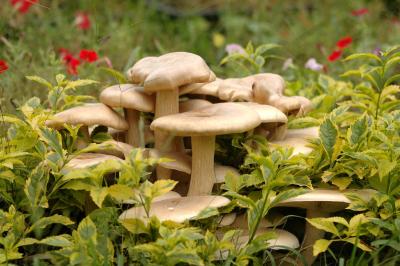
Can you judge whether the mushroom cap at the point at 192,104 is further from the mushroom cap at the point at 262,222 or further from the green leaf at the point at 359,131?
the green leaf at the point at 359,131

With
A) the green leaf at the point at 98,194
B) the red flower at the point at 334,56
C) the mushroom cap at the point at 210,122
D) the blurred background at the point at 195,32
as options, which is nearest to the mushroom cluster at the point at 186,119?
the mushroom cap at the point at 210,122

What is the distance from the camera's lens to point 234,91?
8.41 ft

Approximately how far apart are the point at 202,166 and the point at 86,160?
17.3 inches

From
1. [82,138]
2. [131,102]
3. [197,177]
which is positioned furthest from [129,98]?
[197,177]

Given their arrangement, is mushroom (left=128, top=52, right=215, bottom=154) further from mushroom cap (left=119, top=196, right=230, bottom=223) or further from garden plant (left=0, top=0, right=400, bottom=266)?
mushroom cap (left=119, top=196, right=230, bottom=223)

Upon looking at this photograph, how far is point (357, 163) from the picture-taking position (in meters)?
2.31

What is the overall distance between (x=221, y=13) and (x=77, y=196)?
5352 millimetres

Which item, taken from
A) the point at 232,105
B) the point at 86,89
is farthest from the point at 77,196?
the point at 86,89

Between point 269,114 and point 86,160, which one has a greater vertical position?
point 269,114

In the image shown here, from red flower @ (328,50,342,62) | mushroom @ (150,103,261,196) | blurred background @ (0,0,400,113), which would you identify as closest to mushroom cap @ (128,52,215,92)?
mushroom @ (150,103,261,196)

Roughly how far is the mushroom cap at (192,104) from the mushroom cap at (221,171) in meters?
0.26

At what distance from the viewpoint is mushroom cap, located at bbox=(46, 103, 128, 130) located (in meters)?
2.36

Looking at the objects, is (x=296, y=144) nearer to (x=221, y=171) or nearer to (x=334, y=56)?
(x=221, y=171)

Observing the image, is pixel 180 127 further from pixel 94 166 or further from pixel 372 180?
pixel 372 180
